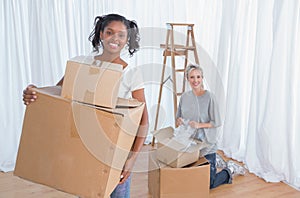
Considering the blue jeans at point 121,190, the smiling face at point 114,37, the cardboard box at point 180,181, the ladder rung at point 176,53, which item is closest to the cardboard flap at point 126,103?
the smiling face at point 114,37

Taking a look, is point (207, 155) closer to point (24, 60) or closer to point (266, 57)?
point (266, 57)

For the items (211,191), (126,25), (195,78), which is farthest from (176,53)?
(126,25)

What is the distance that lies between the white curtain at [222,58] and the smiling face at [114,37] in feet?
2.80

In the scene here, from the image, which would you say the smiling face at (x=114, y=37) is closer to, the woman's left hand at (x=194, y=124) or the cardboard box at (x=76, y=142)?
the cardboard box at (x=76, y=142)

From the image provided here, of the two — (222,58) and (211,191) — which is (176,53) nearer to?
(222,58)

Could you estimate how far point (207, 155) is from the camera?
2.44 metres

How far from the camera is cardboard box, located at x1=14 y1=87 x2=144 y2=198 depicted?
1.04 metres

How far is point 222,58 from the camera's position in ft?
9.98

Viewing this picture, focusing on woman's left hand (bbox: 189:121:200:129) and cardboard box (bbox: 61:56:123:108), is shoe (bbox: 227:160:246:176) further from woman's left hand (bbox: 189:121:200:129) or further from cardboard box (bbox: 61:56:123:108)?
cardboard box (bbox: 61:56:123:108)

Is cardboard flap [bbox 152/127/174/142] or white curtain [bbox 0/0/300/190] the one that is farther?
white curtain [bbox 0/0/300/190]

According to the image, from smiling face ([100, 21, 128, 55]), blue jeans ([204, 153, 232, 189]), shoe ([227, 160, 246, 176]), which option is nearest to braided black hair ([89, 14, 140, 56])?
smiling face ([100, 21, 128, 55])

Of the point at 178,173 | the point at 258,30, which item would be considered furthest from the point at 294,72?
the point at 178,173

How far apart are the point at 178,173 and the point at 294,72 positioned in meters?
1.10

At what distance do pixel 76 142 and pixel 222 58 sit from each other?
86.9 inches
